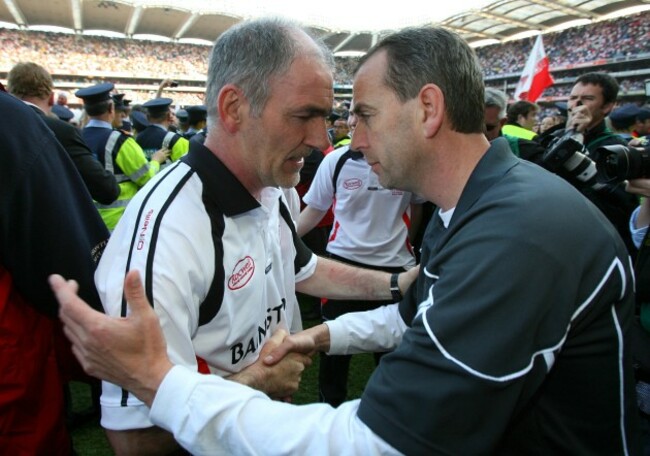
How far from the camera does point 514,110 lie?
5.99 metres

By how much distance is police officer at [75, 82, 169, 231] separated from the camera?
15.3 feet

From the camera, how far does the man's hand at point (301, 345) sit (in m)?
1.58

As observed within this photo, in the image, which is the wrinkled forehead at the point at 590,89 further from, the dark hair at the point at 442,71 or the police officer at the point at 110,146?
the police officer at the point at 110,146

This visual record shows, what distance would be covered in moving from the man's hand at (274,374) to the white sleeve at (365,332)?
10.4 inches

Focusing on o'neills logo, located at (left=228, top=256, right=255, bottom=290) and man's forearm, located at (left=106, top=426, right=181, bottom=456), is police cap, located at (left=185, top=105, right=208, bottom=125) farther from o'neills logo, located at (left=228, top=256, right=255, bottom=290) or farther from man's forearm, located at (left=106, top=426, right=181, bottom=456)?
man's forearm, located at (left=106, top=426, right=181, bottom=456)

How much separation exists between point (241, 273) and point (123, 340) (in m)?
0.49

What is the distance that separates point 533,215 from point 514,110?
18.1ft

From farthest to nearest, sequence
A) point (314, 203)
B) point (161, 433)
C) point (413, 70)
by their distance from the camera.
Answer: point (314, 203) < point (413, 70) < point (161, 433)

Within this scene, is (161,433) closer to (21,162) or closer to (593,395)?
(21,162)

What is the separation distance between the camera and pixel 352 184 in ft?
11.4

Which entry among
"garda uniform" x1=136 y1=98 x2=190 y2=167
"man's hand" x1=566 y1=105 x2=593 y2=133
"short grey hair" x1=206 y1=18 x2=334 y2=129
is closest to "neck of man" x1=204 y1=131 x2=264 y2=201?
"short grey hair" x1=206 y1=18 x2=334 y2=129

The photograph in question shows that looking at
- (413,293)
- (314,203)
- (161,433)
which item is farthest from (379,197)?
(161,433)

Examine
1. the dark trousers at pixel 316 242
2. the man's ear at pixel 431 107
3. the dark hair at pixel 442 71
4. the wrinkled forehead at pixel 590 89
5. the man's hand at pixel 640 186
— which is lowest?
the dark trousers at pixel 316 242

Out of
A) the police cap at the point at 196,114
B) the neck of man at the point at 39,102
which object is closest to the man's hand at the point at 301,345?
the neck of man at the point at 39,102
